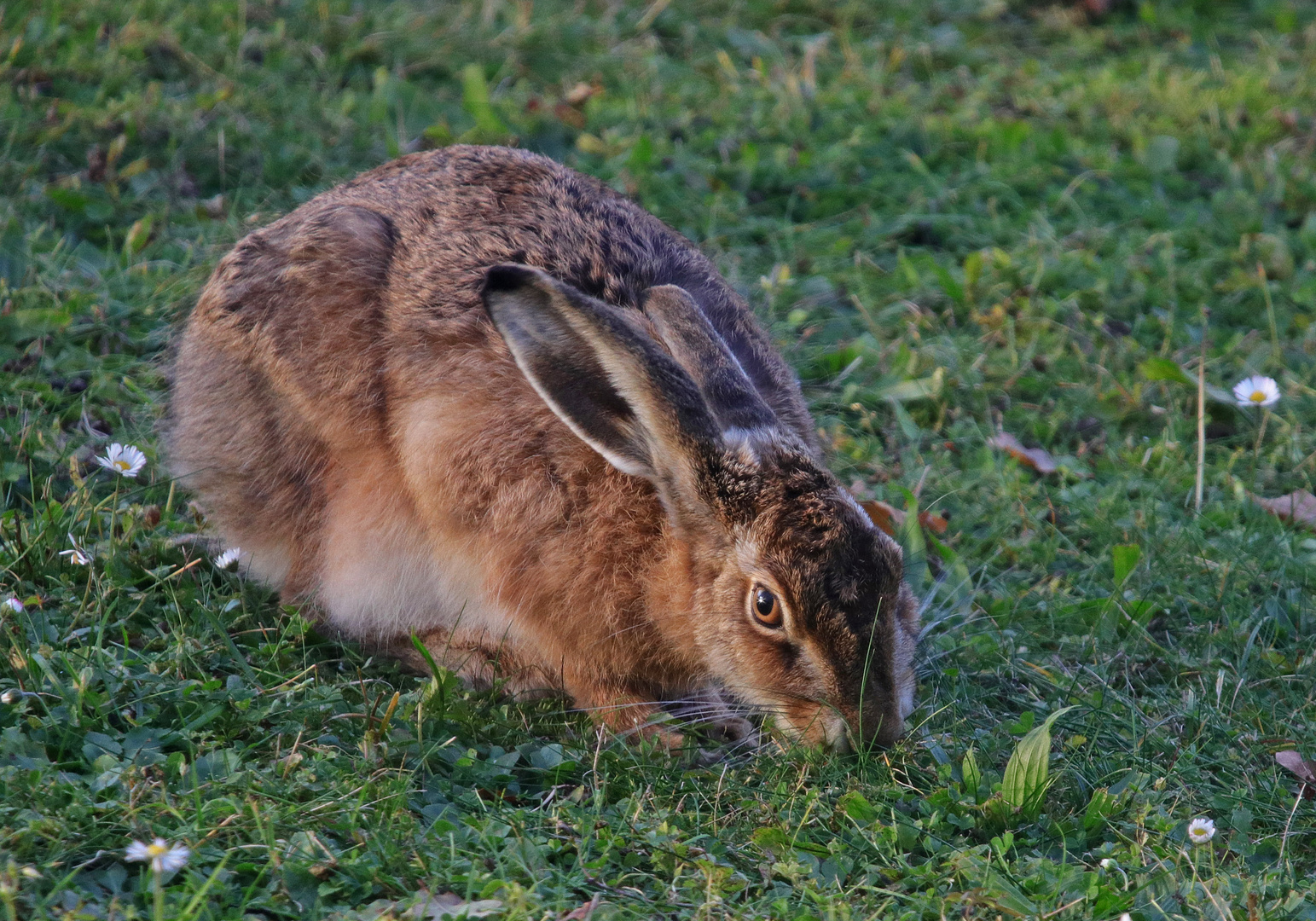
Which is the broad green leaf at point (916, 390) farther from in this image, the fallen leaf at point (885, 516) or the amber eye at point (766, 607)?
the amber eye at point (766, 607)

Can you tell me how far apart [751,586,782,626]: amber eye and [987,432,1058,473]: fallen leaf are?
6.66 ft

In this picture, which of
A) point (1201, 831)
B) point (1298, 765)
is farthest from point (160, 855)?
point (1298, 765)

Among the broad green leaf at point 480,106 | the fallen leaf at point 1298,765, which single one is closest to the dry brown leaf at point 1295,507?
the fallen leaf at point 1298,765

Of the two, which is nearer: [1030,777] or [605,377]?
[1030,777]

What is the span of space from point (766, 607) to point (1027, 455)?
206cm

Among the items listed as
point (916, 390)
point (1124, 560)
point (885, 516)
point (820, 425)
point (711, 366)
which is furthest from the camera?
point (916, 390)

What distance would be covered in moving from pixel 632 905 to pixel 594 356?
5.26ft

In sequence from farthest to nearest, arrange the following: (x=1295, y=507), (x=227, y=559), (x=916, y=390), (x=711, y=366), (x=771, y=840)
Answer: (x=916, y=390) < (x=1295, y=507) < (x=227, y=559) < (x=711, y=366) < (x=771, y=840)

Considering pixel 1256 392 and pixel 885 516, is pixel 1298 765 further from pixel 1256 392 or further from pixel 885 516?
pixel 1256 392

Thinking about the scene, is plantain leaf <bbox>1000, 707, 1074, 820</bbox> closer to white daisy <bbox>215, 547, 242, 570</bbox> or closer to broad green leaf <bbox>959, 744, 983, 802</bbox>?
broad green leaf <bbox>959, 744, 983, 802</bbox>

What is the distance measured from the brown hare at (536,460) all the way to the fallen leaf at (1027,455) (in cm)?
111

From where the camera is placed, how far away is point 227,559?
14.9 ft

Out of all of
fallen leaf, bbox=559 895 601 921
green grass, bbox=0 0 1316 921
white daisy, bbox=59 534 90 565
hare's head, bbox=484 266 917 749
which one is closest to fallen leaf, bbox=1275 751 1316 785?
green grass, bbox=0 0 1316 921

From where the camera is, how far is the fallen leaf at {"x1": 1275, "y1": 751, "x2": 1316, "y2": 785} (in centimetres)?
401
